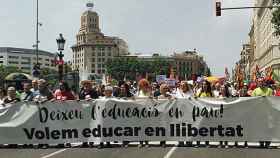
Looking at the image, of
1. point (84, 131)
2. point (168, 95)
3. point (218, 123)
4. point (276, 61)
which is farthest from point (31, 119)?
point (276, 61)

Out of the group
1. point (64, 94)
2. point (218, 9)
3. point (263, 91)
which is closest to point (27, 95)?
point (64, 94)

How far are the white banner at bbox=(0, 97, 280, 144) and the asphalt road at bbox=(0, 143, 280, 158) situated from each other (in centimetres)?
52

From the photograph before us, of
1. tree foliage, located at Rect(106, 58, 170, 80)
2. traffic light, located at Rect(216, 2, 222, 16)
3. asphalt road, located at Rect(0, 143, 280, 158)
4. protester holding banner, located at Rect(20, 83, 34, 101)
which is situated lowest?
asphalt road, located at Rect(0, 143, 280, 158)

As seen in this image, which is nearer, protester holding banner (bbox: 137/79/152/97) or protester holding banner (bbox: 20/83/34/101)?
protester holding banner (bbox: 137/79/152/97)

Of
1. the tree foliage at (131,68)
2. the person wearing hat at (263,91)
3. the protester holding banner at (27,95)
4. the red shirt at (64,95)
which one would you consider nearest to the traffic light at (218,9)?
the person wearing hat at (263,91)

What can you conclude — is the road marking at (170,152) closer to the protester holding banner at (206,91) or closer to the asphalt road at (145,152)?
the asphalt road at (145,152)

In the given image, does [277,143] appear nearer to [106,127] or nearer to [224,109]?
[224,109]

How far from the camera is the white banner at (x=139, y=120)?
48.1 ft

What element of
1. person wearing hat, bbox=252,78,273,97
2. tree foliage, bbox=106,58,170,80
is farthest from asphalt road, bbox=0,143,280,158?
tree foliage, bbox=106,58,170,80

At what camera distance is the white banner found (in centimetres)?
1466

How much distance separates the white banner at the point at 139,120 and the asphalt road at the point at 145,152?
0.52 m

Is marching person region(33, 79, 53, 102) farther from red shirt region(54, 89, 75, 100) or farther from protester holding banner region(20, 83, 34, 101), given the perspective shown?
red shirt region(54, 89, 75, 100)

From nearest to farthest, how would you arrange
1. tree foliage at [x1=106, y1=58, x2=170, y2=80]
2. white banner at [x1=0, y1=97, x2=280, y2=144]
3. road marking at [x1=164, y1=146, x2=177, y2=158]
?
road marking at [x1=164, y1=146, x2=177, y2=158], white banner at [x1=0, y1=97, x2=280, y2=144], tree foliage at [x1=106, y1=58, x2=170, y2=80]

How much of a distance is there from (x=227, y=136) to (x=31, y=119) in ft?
15.9
